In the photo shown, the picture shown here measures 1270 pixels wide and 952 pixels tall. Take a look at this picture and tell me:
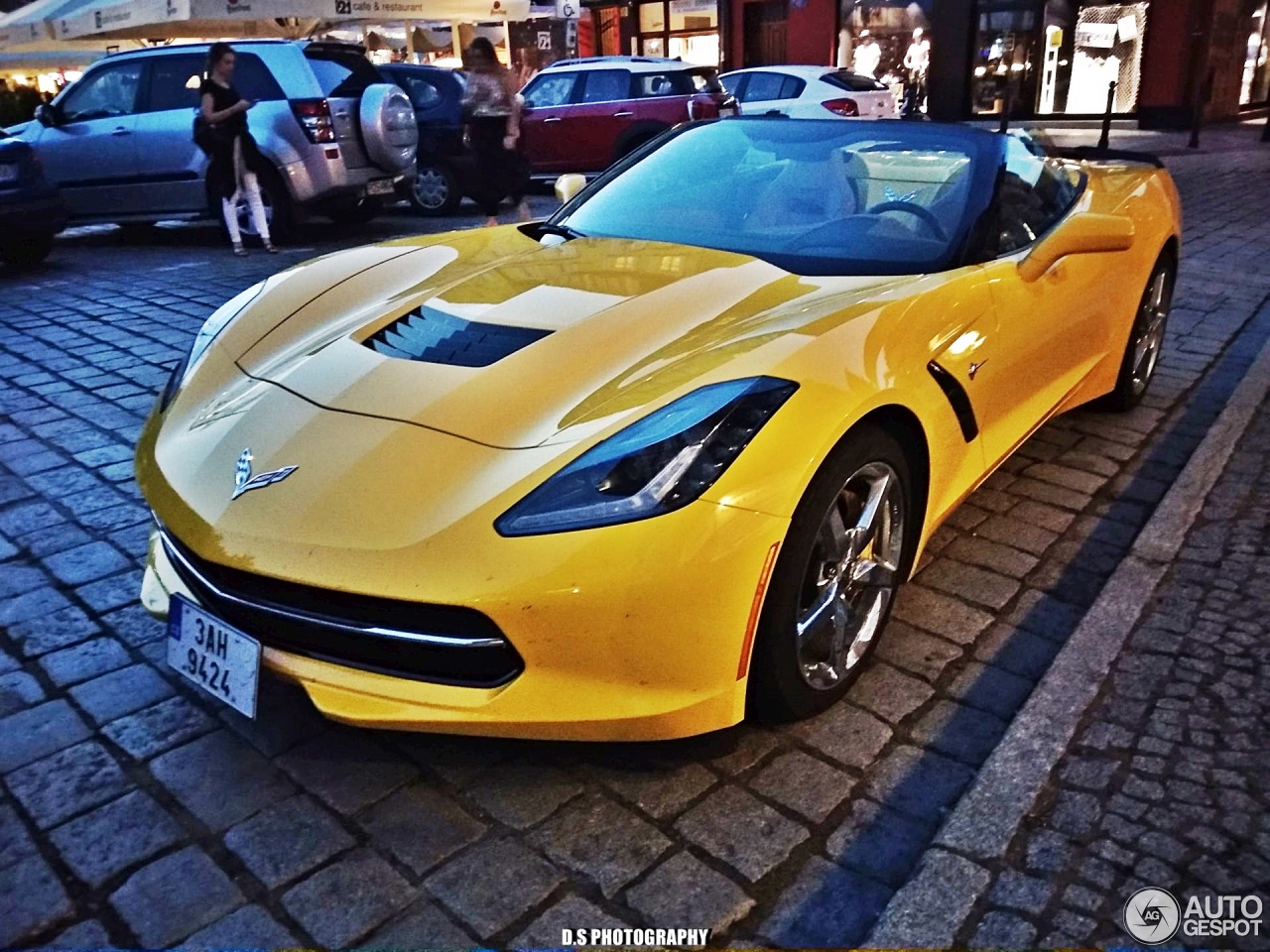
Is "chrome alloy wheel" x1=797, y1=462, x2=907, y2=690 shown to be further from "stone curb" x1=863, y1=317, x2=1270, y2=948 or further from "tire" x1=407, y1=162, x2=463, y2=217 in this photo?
"tire" x1=407, y1=162, x2=463, y2=217

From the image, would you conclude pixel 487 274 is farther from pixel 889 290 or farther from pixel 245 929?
pixel 245 929

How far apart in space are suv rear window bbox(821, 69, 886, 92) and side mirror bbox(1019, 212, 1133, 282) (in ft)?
34.4

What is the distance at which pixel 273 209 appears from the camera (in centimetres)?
908

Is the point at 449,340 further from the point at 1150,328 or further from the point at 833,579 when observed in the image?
the point at 1150,328

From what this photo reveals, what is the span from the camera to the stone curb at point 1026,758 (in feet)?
6.31

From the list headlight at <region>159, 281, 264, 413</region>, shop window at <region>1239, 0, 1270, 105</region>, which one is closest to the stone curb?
headlight at <region>159, 281, 264, 413</region>

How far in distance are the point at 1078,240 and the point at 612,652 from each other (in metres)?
2.18

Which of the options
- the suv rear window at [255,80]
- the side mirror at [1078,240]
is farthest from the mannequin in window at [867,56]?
the side mirror at [1078,240]

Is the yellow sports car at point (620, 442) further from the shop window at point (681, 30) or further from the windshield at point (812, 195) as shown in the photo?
the shop window at point (681, 30)

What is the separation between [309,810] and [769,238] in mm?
2120

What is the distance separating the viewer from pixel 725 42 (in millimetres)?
23375

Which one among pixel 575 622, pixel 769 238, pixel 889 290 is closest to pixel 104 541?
pixel 575 622

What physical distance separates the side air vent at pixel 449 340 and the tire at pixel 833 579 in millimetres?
847

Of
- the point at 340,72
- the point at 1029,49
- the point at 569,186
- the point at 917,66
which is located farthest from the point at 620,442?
the point at 917,66
